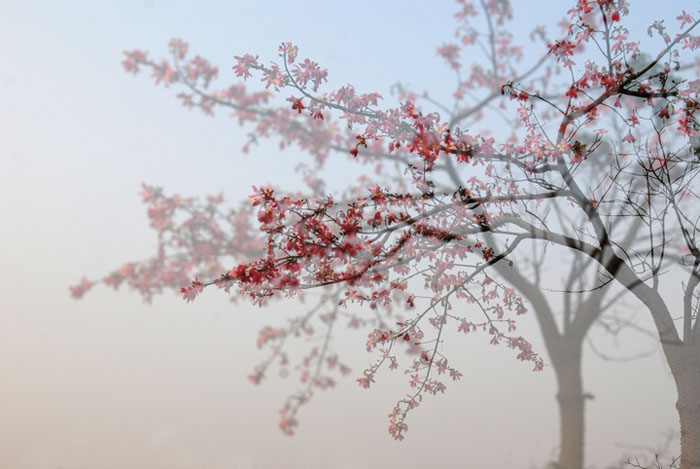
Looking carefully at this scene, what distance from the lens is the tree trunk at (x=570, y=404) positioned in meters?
6.69

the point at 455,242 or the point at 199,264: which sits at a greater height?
the point at 199,264

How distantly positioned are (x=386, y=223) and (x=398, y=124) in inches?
43.3

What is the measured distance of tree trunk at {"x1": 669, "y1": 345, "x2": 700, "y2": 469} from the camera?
4.45 meters

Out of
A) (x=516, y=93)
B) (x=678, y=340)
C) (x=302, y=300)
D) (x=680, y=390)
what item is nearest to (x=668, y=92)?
(x=516, y=93)

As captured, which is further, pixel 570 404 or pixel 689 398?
pixel 570 404

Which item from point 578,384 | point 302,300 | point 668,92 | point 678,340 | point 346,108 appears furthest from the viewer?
point 302,300

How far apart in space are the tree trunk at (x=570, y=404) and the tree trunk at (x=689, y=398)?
224 centimetres

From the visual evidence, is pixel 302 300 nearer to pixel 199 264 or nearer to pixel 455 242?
pixel 199 264

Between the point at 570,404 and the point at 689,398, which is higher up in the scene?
the point at 570,404

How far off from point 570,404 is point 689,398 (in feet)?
8.09

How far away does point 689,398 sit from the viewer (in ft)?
14.6

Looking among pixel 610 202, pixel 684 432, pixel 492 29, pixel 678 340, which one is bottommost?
pixel 684 432

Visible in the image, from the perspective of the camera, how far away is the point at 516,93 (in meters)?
4.24

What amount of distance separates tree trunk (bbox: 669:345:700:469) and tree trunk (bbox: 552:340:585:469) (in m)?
2.24
